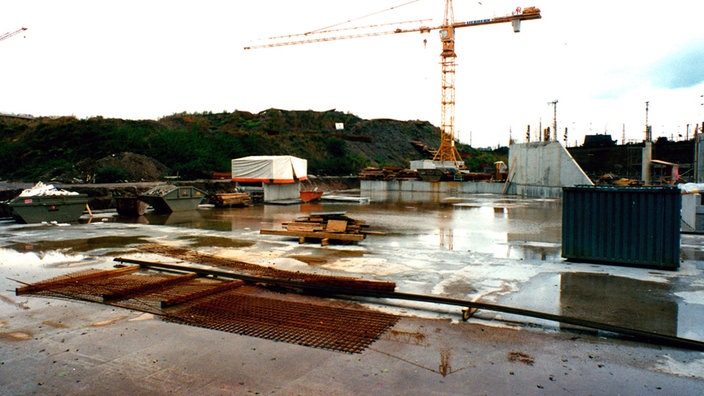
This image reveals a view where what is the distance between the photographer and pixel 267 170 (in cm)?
2886

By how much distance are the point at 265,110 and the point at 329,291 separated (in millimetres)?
86641

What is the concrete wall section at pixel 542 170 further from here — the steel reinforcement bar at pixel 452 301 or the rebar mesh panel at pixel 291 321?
the rebar mesh panel at pixel 291 321

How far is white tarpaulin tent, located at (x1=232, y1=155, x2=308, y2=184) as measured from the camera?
28.8 meters

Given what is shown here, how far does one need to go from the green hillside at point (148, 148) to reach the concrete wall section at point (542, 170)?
88.9 feet

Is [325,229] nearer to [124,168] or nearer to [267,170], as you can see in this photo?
[267,170]

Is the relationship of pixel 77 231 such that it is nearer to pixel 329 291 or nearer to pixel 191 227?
pixel 191 227

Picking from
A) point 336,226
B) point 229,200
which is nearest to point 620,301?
point 336,226

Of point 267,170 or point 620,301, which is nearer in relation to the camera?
point 620,301

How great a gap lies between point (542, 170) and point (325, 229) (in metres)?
24.1

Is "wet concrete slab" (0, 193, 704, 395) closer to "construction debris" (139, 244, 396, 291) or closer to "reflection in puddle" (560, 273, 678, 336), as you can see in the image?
"reflection in puddle" (560, 273, 678, 336)

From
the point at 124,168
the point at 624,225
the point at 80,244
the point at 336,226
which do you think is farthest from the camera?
the point at 124,168

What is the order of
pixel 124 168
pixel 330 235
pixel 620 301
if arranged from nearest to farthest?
pixel 620 301, pixel 330 235, pixel 124 168

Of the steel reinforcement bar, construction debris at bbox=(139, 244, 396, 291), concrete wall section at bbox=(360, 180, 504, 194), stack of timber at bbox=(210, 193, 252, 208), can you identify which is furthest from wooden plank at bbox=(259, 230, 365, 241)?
concrete wall section at bbox=(360, 180, 504, 194)

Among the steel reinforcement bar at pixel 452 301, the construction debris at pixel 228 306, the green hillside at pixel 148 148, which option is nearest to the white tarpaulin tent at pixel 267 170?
the green hillside at pixel 148 148
